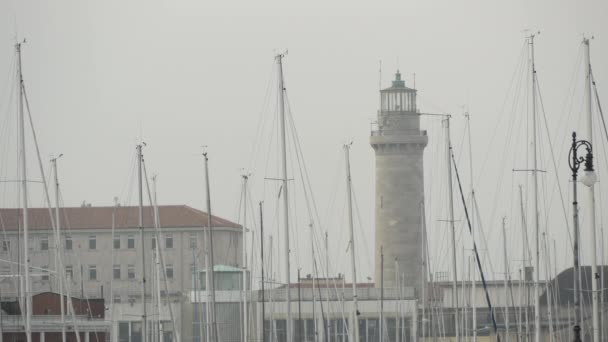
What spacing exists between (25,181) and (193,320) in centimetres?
4050

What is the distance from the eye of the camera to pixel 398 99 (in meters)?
92.6

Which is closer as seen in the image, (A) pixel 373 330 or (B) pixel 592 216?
(B) pixel 592 216

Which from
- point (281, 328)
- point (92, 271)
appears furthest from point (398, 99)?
point (92, 271)

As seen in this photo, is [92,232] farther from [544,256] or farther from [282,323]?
[544,256]

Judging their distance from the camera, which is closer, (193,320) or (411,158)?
(193,320)

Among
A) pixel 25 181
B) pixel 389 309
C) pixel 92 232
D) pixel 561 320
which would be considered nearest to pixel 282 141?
pixel 25 181

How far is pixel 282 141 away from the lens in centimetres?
4347

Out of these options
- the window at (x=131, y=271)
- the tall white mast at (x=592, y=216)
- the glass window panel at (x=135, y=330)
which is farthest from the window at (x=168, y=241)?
the tall white mast at (x=592, y=216)

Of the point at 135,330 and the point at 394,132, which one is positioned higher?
the point at 394,132

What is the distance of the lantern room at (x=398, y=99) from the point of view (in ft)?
302

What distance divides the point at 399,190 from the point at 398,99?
7368 millimetres

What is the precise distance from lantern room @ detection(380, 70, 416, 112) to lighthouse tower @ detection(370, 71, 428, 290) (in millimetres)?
58

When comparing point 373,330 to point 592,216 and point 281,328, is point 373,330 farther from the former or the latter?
point 592,216

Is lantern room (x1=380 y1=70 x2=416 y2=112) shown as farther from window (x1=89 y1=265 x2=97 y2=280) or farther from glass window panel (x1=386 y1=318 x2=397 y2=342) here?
window (x1=89 y1=265 x2=97 y2=280)
